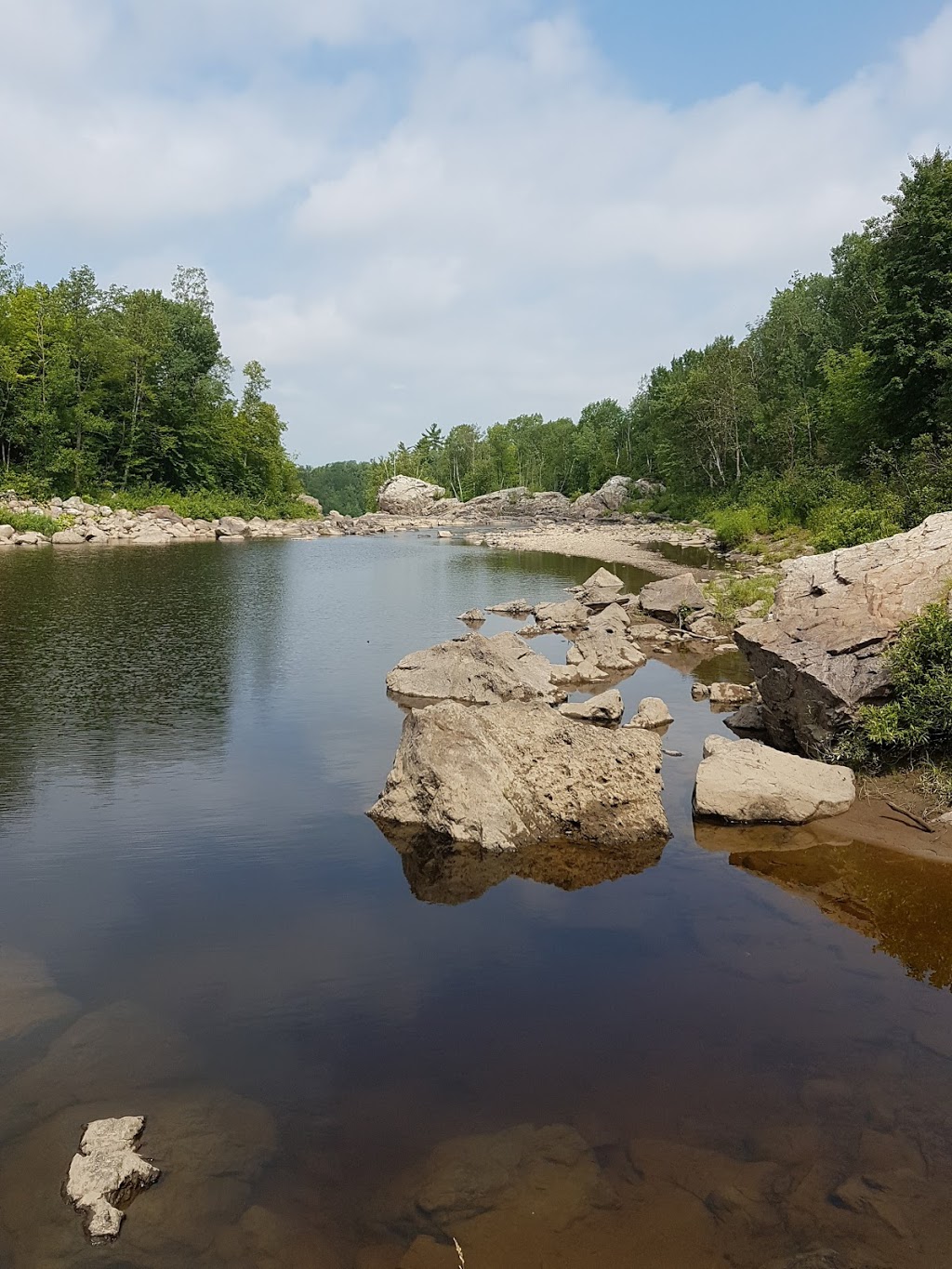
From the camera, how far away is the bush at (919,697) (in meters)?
13.5

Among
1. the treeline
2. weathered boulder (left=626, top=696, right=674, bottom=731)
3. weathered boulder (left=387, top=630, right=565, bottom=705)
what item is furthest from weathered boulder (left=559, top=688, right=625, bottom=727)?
the treeline

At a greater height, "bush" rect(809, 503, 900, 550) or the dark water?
"bush" rect(809, 503, 900, 550)

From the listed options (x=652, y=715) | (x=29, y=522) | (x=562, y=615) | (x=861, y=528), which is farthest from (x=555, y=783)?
(x=29, y=522)

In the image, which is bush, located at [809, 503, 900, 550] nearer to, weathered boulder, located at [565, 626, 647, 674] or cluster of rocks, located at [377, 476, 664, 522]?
weathered boulder, located at [565, 626, 647, 674]

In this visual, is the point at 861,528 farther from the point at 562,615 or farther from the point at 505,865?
the point at 505,865

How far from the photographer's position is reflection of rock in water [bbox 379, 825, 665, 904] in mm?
11633

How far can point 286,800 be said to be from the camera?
14.8m

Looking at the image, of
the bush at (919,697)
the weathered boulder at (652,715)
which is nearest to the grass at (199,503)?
the weathered boulder at (652,715)

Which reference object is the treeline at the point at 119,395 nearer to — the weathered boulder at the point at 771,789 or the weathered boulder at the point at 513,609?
the weathered boulder at the point at 513,609

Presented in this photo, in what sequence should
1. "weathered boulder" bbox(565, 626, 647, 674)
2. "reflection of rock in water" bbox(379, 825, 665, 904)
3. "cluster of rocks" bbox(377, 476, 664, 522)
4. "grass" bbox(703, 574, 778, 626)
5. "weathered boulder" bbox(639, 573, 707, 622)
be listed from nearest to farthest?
"reflection of rock in water" bbox(379, 825, 665, 904)
"weathered boulder" bbox(565, 626, 647, 674)
"grass" bbox(703, 574, 778, 626)
"weathered boulder" bbox(639, 573, 707, 622)
"cluster of rocks" bbox(377, 476, 664, 522)

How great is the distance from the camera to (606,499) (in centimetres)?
11806

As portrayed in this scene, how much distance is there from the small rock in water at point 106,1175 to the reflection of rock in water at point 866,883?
8.12 meters

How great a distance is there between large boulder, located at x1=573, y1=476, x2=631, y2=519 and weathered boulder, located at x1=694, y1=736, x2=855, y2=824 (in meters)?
102

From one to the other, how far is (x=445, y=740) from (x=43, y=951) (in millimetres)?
6157
